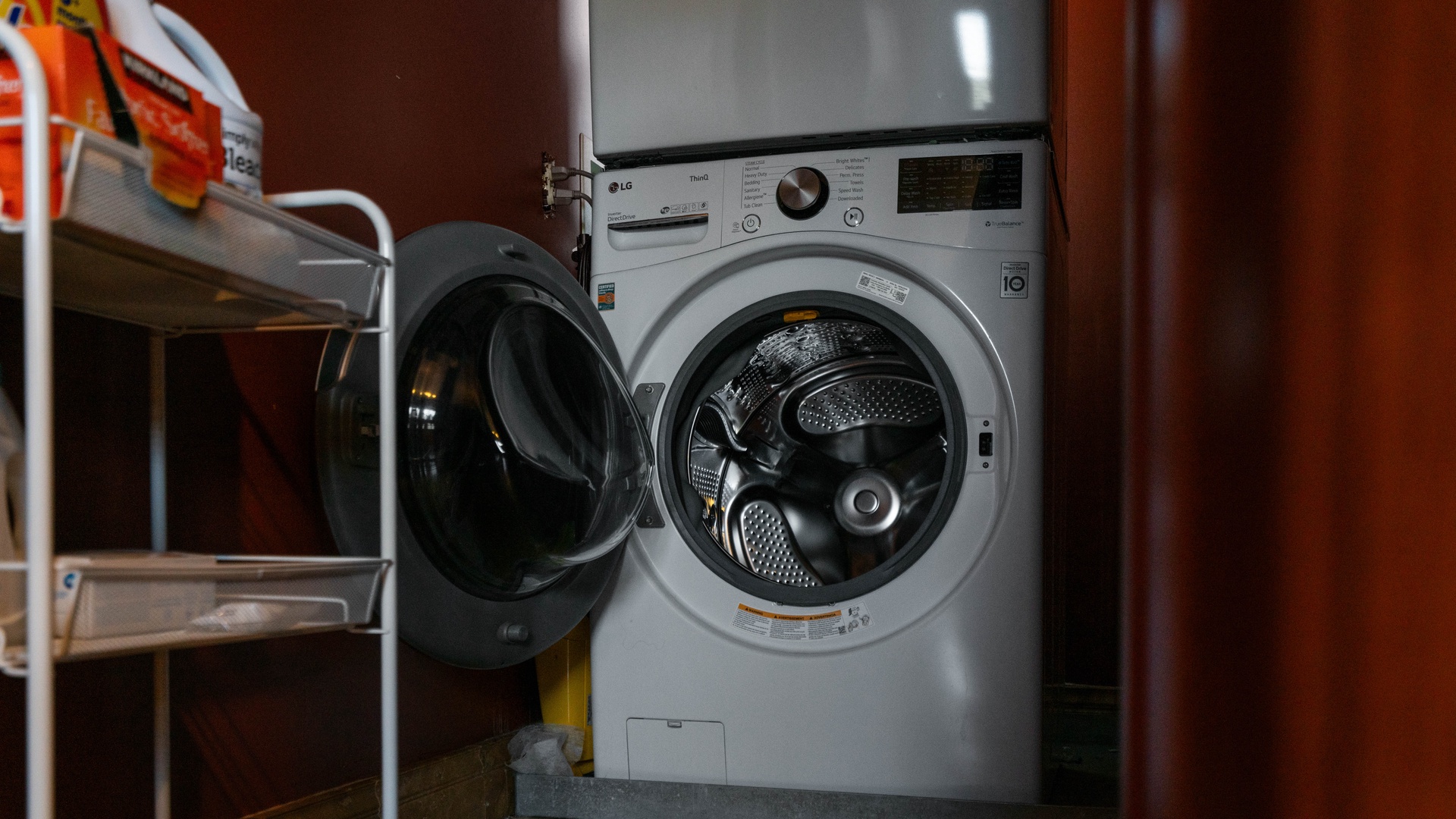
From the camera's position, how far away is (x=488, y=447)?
129cm

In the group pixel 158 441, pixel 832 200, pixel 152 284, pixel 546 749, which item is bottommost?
pixel 546 749

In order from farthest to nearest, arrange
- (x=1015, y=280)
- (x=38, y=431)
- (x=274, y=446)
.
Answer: (x=1015, y=280) → (x=274, y=446) → (x=38, y=431)

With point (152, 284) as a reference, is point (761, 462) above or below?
below

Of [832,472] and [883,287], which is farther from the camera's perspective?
[832,472]

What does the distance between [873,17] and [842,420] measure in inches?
23.5

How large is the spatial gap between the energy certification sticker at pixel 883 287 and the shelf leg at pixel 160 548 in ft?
2.98

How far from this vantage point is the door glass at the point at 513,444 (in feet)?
4.03

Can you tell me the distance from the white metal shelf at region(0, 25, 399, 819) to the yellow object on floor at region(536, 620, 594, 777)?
2.38 feet

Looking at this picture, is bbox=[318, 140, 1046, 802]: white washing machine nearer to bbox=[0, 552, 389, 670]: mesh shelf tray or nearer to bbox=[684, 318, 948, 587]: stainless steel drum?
bbox=[684, 318, 948, 587]: stainless steel drum

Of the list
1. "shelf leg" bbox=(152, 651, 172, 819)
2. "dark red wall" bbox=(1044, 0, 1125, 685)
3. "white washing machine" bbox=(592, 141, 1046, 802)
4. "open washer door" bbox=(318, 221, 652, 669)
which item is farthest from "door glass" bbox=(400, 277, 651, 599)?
"dark red wall" bbox=(1044, 0, 1125, 685)

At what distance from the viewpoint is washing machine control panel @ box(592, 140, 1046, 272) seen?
1513 millimetres

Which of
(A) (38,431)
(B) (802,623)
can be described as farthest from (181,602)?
(B) (802,623)

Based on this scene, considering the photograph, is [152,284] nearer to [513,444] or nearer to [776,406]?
[513,444]

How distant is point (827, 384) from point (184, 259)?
1.06 meters
